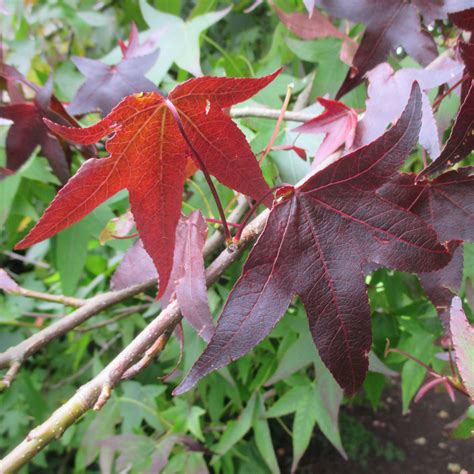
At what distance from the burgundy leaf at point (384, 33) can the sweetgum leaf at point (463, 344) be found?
32 cm

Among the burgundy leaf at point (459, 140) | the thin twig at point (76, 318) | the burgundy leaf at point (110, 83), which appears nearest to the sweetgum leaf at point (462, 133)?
the burgundy leaf at point (459, 140)

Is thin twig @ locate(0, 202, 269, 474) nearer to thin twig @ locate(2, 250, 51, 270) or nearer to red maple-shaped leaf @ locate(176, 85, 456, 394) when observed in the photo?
red maple-shaped leaf @ locate(176, 85, 456, 394)

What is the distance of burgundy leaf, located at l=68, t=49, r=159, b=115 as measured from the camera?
23.1 inches

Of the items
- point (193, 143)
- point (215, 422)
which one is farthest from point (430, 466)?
point (193, 143)

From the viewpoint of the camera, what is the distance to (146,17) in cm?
85

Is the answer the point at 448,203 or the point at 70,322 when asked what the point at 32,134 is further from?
the point at 448,203

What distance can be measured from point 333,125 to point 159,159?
0.20m

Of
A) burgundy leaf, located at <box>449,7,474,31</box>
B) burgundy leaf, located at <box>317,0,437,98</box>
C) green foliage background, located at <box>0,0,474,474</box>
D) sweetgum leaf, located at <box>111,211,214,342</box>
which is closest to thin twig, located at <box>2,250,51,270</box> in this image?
green foliage background, located at <box>0,0,474,474</box>

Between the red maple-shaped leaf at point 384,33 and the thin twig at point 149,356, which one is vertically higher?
the red maple-shaped leaf at point 384,33

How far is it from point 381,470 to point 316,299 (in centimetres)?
180

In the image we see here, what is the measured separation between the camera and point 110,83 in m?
0.60

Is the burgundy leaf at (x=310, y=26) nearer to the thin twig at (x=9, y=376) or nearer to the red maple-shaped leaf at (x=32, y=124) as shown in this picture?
the red maple-shaped leaf at (x=32, y=124)

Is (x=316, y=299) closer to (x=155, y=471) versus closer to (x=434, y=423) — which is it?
(x=155, y=471)

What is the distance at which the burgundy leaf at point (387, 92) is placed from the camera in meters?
0.46
